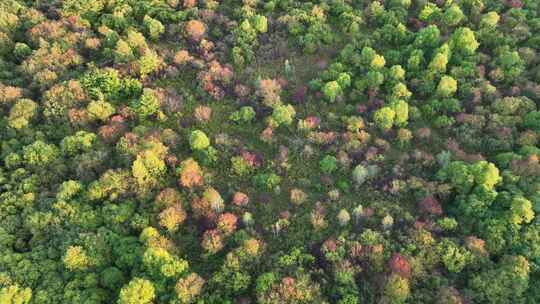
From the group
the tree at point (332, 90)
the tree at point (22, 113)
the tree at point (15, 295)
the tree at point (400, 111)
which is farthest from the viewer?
the tree at point (332, 90)

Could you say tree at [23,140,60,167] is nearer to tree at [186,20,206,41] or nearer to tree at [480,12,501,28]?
tree at [186,20,206,41]

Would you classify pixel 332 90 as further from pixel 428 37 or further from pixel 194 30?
pixel 194 30

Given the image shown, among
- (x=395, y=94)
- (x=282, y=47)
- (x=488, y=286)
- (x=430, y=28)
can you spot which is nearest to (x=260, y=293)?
(x=488, y=286)

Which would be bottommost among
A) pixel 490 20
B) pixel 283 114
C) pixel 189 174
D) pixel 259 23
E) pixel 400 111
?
pixel 189 174

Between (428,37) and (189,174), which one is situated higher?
(428,37)

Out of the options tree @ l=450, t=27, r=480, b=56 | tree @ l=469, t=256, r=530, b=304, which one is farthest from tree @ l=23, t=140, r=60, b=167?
tree @ l=450, t=27, r=480, b=56

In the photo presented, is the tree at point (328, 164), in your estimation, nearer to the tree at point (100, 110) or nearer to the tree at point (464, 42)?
the tree at point (464, 42)

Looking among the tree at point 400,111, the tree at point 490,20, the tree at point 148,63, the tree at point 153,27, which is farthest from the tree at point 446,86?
the tree at point 153,27

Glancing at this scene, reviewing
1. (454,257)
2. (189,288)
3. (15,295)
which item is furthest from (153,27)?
(454,257)
